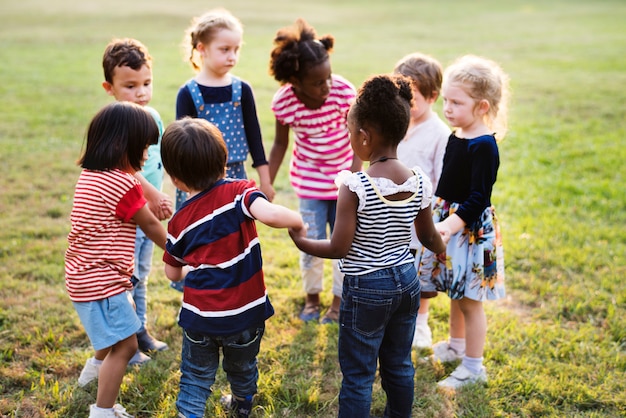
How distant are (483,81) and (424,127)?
20.3 inches

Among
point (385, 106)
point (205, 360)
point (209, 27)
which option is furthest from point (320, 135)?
point (205, 360)

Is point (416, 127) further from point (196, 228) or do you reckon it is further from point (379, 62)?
point (379, 62)

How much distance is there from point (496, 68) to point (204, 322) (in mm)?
2100

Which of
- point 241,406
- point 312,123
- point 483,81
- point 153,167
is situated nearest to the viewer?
point 241,406

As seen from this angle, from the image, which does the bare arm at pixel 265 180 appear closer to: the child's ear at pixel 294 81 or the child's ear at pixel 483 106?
the child's ear at pixel 294 81

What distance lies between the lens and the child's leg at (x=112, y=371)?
299cm

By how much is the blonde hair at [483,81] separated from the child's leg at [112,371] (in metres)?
2.16

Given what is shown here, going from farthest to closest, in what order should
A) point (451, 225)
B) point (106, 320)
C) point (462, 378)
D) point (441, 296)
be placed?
point (441, 296)
point (462, 378)
point (451, 225)
point (106, 320)

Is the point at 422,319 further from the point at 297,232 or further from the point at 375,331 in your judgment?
the point at 297,232

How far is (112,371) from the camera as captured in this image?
2.99m

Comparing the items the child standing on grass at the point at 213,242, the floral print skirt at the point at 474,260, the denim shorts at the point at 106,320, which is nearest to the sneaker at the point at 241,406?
the child standing on grass at the point at 213,242

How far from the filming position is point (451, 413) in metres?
3.26

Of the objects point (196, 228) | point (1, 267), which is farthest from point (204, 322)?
point (1, 267)

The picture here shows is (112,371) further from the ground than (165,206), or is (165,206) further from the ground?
(165,206)
